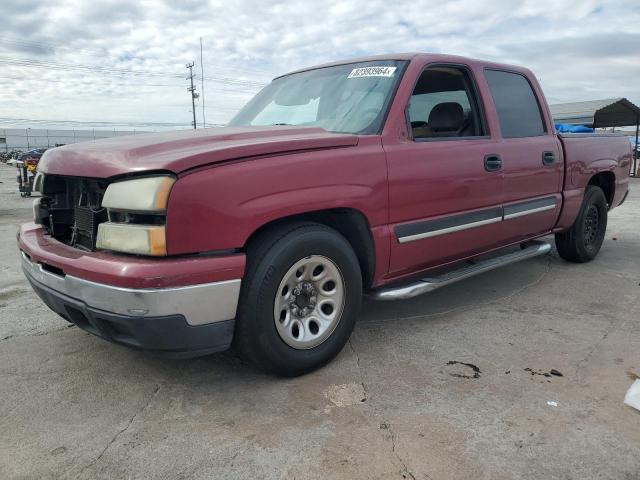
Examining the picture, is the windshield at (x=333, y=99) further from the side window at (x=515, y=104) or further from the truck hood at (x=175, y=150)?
the side window at (x=515, y=104)

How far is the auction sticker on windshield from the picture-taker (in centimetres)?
344

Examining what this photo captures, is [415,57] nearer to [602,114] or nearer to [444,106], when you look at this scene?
[444,106]

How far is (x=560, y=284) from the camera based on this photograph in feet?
15.7

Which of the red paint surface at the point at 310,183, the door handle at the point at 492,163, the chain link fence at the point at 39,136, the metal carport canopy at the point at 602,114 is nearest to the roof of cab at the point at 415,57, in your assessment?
the red paint surface at the point at 310,183

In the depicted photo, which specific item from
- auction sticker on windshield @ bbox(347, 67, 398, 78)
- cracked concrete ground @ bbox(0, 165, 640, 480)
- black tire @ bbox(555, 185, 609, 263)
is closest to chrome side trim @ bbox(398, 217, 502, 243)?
cracked concrete ground @ bbox(0, 165, 640, 480)

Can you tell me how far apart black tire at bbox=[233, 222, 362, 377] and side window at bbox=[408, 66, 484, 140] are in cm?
100

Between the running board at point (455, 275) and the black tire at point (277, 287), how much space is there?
0.37m

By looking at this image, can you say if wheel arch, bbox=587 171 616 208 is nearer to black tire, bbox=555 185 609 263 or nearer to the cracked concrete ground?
black tire, bbox=555 185 609 263

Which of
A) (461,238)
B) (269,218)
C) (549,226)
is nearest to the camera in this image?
(269,218)

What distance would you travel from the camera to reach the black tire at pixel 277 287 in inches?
100

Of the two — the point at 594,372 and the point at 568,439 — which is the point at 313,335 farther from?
the point at 594,372

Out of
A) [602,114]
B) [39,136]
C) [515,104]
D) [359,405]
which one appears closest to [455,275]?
[359,405]

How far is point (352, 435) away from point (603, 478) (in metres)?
1.00

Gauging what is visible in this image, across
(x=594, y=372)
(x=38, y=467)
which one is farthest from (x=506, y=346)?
(x=38, y=467)
